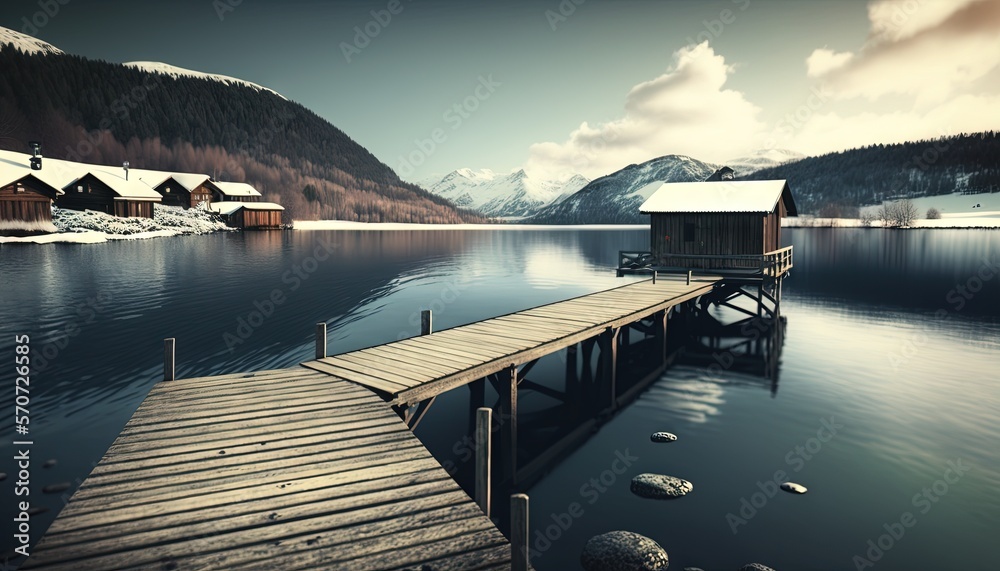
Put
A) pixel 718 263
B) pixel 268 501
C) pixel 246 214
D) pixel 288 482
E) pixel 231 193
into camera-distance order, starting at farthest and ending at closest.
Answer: pixel 231 193 < pixel 246 214 < pixel 718 263 < pixel 288 482 < pixel 268 501

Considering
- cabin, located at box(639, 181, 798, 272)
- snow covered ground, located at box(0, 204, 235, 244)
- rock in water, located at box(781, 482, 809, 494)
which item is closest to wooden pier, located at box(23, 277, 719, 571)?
rock in water, located at box(781, 482, 809, 494)

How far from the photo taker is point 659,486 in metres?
12.4

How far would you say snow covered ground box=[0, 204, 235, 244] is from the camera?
7425cm

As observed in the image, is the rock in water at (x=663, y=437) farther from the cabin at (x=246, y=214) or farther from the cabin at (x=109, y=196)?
the cabin at (x=246, y=214)

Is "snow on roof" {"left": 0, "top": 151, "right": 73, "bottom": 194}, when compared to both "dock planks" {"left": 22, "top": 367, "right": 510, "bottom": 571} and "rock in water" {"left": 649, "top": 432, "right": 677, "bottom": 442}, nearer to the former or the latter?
"dock planks" {"left": 22, "top": 367, "right": 510, "bottom": 571}

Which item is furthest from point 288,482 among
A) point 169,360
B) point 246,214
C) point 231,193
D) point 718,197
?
point 231,193

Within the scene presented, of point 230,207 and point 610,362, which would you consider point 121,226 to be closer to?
point 230,207

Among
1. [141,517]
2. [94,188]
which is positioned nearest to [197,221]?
[94,188]

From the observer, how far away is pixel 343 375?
12.6 metres

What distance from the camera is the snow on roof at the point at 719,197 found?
33.8 m

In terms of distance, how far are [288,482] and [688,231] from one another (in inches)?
1276

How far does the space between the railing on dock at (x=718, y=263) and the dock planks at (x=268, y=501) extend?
28.6m

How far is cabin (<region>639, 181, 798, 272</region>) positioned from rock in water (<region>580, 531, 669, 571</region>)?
1026 inches

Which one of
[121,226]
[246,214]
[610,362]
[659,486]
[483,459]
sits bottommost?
[659,486]
